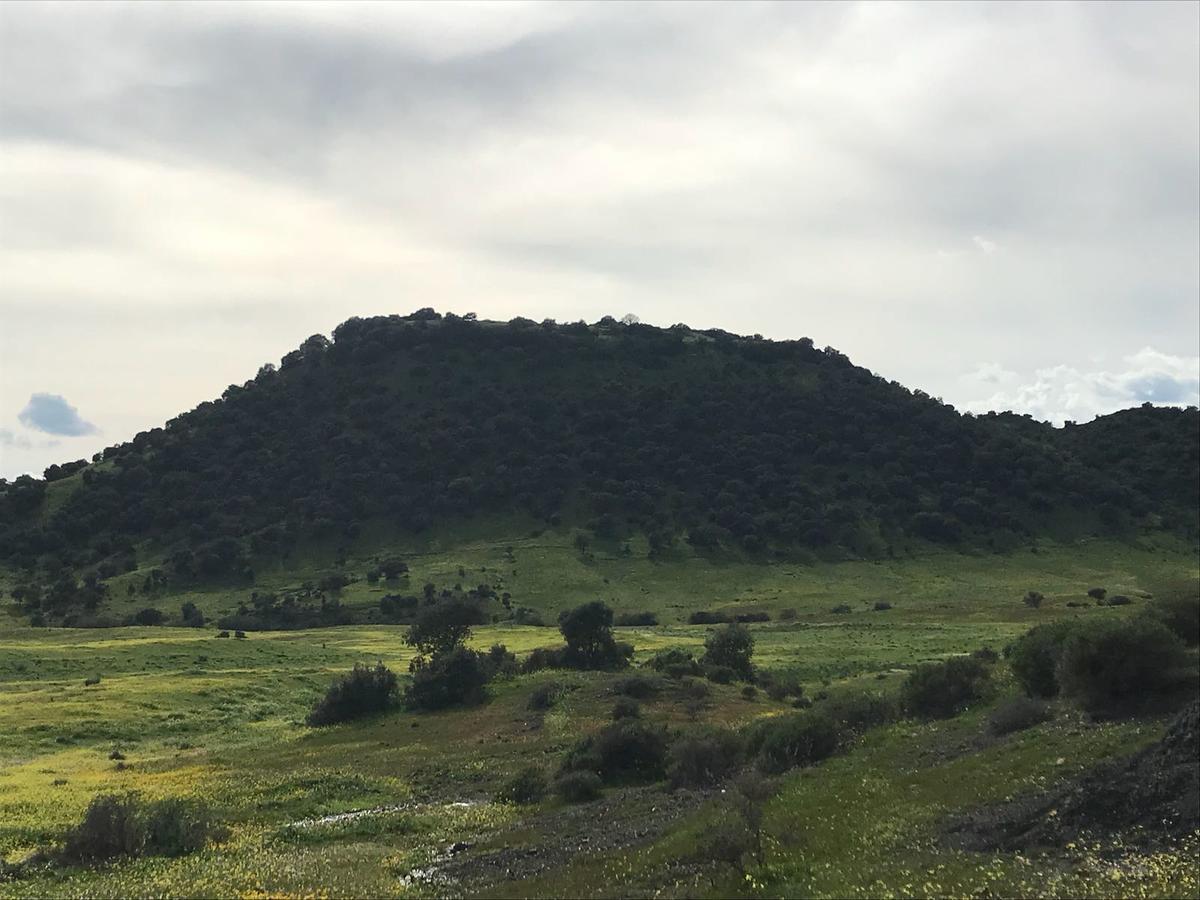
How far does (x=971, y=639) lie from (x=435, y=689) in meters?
38.3

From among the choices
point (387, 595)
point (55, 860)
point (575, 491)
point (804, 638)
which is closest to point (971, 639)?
point (804, 638)

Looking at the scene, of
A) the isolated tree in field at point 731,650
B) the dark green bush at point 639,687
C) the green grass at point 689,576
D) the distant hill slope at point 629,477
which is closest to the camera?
the dark green bush at point 639,687

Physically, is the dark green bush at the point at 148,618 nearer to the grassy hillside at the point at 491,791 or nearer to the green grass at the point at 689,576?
the green grass at the point at 689,576

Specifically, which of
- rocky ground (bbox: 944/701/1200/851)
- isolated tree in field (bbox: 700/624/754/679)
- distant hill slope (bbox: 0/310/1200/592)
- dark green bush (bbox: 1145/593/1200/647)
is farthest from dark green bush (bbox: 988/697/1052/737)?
distant hill slope (bbox: 0/310/1200/592)

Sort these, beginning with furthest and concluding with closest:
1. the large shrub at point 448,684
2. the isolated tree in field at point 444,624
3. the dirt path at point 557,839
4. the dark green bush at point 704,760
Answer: the isolated tree in field at point 444,624, the large shrub at point 448,684, the dark green bush at point 704,760, the dirt path at point 557,839

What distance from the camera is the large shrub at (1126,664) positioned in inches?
977

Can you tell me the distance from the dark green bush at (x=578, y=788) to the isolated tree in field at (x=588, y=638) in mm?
31239

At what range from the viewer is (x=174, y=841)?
2708 cm

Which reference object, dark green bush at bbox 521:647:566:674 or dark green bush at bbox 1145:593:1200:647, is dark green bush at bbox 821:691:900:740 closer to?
dark green bush at bbox 1145:593:1200:647

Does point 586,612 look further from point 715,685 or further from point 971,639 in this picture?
point 971,639

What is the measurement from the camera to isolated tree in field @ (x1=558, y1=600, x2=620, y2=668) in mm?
64562

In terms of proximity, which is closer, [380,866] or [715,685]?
[380,866]

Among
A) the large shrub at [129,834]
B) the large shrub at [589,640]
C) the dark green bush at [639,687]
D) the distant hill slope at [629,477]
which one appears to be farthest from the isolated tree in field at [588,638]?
the distant hill slope at [629,477]

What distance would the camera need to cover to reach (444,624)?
6731cm
